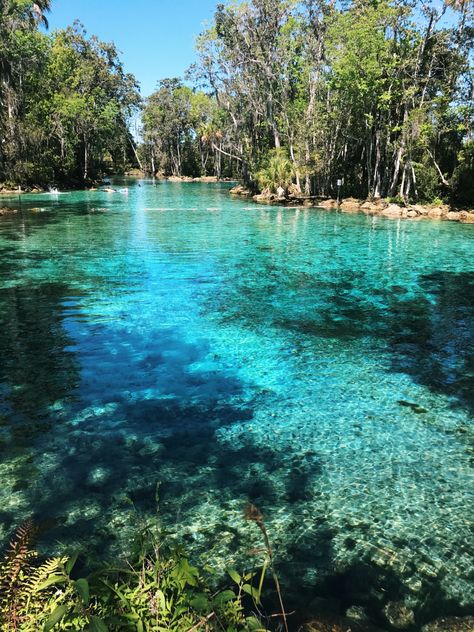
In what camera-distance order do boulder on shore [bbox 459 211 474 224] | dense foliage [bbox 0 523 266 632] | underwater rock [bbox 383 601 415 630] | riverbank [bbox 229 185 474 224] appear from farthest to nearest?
1. riverbank [bbox 229 185 474 224]
2. boulder on shore [bbox 459 211 474 224]
3. underwater rock [bbox 383 601 415 630]
4. dense foliage [bbox 0 523 266 632]

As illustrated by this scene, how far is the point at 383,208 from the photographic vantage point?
33.3 m

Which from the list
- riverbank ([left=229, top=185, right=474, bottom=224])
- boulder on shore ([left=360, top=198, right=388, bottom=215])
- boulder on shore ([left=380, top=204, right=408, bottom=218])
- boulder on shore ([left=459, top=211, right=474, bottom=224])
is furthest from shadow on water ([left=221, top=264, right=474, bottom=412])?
boulder on shore ([left=360, top=198, right=388, bottom=215])

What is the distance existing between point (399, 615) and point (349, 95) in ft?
115

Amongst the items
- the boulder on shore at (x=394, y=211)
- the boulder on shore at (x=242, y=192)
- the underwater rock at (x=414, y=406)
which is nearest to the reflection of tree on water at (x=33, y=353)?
the underwater rock at (x=414, y=406)

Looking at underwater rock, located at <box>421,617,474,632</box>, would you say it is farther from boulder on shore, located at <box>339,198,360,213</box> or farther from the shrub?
the shrub

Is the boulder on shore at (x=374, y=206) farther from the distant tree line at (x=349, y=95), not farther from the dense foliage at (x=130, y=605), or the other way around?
the dense foliage at (x=130, y=605)

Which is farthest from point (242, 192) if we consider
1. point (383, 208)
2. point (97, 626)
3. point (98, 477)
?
point (97, 626)

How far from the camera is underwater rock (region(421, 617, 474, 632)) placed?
10.9 ft

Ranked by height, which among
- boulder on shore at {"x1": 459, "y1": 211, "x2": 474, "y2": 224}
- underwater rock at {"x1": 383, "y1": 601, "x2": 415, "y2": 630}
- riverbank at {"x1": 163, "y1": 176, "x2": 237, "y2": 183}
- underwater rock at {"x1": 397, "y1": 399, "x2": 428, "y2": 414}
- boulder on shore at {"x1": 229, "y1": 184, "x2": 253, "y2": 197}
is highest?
riverbank at {"x1": 163, "y1": 176, "x2": 237, "y2": 183}

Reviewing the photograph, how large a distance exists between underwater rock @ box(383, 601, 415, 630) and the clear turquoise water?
0.07 metres

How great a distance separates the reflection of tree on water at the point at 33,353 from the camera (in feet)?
22.7

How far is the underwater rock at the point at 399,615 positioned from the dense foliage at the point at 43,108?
43381 millimetres

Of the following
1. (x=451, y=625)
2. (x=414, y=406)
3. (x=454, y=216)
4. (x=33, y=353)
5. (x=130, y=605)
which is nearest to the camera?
(x=130, y=605)

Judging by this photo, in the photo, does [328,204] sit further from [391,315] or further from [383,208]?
[391,315]
